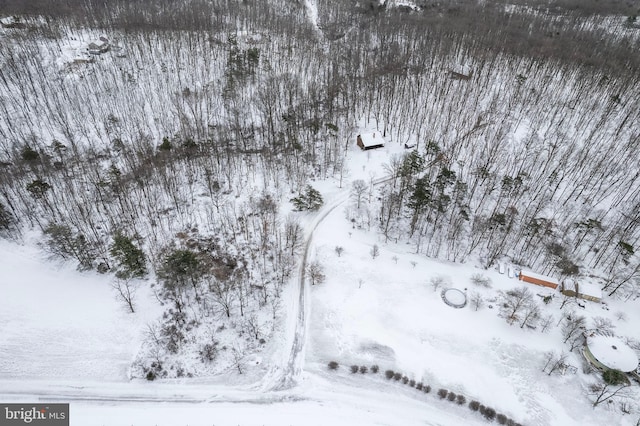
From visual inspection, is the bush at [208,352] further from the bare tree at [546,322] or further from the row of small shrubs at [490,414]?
the bare tree at [546,322]

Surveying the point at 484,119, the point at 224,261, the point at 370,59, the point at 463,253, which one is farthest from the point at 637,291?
the point at 370,59

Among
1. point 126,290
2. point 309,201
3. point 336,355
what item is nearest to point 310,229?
point 309,201

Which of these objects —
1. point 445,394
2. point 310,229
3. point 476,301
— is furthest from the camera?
point 310,229

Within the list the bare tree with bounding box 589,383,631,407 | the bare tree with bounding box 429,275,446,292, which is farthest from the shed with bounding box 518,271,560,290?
the bare tree with bounding box 589,383,631,407

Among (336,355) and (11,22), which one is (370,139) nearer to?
(336,355)

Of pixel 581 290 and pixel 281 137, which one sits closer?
pixel 581 290

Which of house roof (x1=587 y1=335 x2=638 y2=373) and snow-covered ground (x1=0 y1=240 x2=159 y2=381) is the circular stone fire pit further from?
snow-covered ground (x1=0 y1=240 x2=159 y2=381)

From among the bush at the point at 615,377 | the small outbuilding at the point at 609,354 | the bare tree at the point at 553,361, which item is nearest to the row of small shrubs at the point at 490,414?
the bare tree at the point at 553,361
